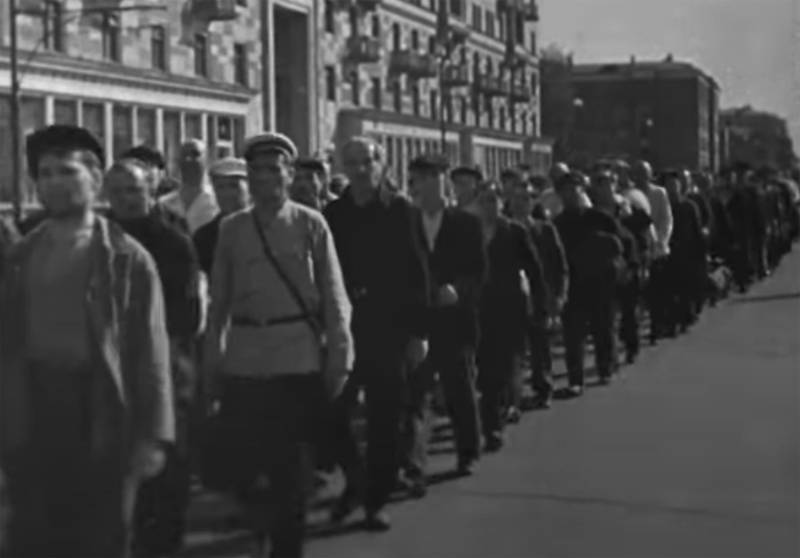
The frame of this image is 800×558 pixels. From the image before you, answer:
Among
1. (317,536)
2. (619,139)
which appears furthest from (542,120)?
(317,536)

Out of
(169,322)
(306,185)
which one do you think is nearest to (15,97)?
(306,185)

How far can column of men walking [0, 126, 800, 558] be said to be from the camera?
5605 mm

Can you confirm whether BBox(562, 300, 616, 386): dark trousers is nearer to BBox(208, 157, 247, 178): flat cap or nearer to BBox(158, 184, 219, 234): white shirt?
BBox(158, 184, 219, 234): white shirt

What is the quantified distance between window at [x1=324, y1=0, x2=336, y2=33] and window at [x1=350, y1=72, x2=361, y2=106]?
2783 mm

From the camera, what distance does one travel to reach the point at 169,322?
7.96 m

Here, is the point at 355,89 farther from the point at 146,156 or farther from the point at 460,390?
the point at 146,156

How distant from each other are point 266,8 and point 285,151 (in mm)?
61966

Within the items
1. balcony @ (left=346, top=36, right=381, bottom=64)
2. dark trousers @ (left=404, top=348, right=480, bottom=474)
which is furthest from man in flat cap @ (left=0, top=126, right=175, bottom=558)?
balcony @ (left=346, top=36, right=381, bottom=64)

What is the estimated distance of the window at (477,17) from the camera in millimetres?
100438

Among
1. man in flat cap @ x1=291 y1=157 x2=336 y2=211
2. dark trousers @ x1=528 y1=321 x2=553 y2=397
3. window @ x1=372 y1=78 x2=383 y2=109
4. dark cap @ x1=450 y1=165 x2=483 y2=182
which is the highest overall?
window @ x1=372 y1=78 x2=383 y2=109

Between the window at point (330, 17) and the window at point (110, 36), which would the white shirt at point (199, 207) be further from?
the window at point (330, 17)

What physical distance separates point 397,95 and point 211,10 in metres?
24.6

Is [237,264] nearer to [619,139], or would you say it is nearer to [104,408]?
[104,408]

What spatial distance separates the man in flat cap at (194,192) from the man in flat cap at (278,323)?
9.63 feet
